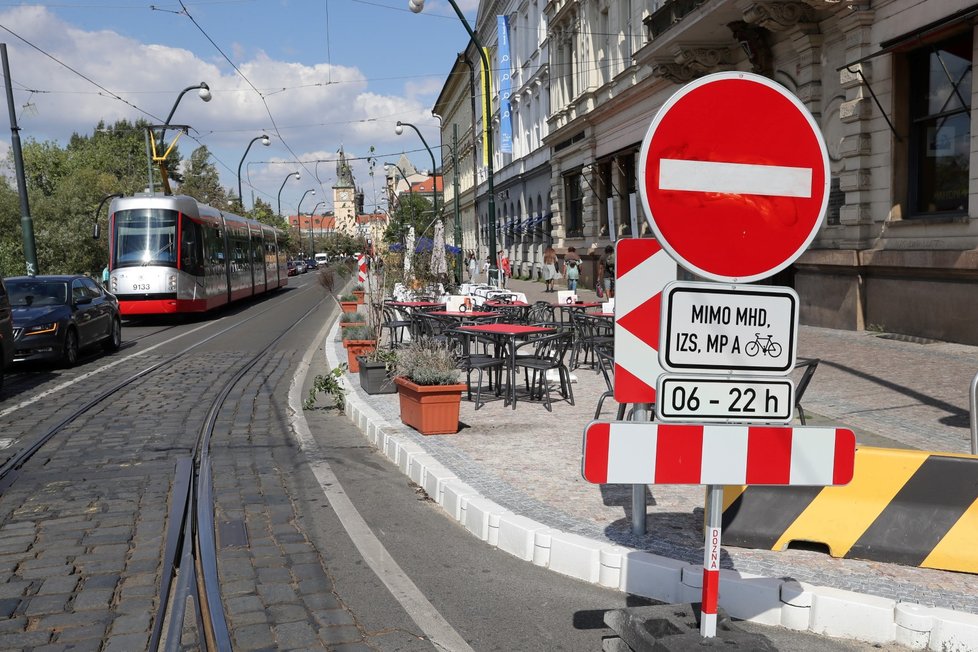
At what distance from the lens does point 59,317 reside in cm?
1461

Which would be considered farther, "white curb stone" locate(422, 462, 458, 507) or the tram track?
"white curb stone" locate(422, 462, 458, 507)

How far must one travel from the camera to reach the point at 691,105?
2980 millimetres

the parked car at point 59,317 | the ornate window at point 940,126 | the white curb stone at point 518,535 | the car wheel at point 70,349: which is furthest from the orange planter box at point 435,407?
the ornate window at point 940,126

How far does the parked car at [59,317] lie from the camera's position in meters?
14.2

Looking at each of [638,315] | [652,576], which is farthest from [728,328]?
[652,576]

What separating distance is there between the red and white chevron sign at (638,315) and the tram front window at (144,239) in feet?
70.2

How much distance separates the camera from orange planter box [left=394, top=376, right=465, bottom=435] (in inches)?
315

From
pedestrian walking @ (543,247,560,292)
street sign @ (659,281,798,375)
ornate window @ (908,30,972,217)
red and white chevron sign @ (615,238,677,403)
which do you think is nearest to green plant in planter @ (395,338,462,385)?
red and white chevron sign @ (615,238,677,403)

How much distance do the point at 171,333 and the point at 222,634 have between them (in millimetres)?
19256

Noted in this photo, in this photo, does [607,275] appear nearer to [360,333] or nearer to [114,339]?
[360,333]

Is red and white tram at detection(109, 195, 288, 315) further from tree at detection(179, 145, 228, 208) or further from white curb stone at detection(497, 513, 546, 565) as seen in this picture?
tree at detection(179, 145, 228, 208)

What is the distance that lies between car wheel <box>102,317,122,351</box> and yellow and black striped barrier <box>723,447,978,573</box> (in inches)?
599

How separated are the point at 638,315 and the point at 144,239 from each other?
21803 millimetres

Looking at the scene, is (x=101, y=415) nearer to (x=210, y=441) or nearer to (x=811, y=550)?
(x=210, y=441)
